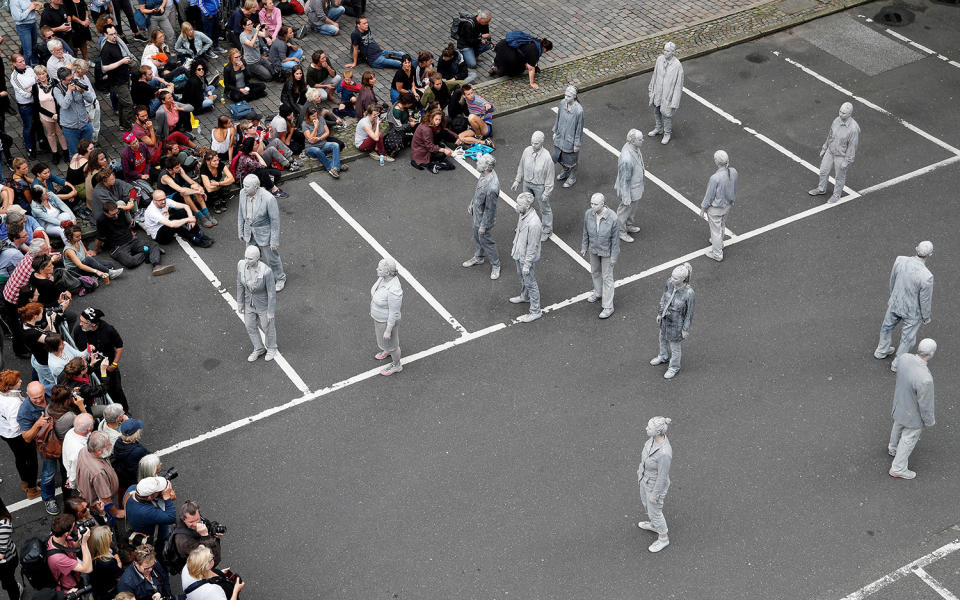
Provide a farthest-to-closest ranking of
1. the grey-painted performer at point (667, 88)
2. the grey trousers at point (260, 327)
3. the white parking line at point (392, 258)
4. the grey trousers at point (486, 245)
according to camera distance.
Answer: the grey-painted performer at point (667, 88)
the grey trousers at point (486, 245)
the white parking line at point (392, 258)
the grey trousers at point (260, 327)

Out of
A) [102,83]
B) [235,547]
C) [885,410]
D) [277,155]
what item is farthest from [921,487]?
[102,83]

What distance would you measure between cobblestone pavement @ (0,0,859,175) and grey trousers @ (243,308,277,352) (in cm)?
652

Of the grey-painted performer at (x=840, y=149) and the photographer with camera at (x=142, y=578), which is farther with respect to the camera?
the grey-painted performer at (x=840, y=149)

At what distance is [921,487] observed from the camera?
12.1 metres

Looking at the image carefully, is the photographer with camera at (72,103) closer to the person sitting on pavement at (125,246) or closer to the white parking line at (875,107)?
the person sitting on pavement at (125,246)

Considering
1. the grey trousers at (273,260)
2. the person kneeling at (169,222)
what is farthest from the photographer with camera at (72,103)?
the grey trousers at (273,260)

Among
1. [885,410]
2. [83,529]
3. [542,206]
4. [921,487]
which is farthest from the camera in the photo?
[542,206]

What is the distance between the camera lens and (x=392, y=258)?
51.8ft

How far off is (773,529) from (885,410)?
2.71m

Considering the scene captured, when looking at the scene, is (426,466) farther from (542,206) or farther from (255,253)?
(542,206)

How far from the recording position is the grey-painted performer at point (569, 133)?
653 inches

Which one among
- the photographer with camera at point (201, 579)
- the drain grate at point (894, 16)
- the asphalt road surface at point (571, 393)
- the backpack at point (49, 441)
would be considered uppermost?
the drain grate at point (894, 16)

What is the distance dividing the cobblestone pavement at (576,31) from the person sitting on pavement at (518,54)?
25 cm

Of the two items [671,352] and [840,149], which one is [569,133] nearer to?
[840,149]
